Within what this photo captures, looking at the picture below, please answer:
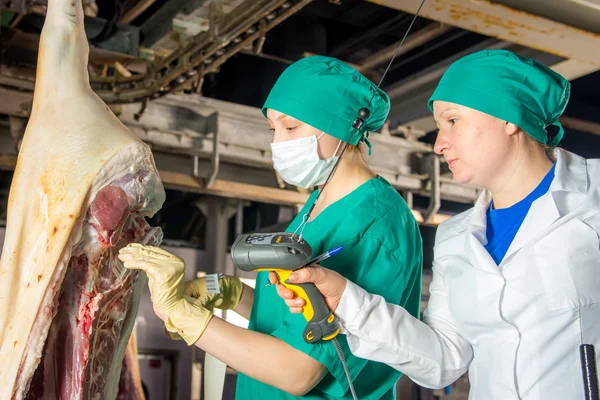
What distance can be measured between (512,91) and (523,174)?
167 mm

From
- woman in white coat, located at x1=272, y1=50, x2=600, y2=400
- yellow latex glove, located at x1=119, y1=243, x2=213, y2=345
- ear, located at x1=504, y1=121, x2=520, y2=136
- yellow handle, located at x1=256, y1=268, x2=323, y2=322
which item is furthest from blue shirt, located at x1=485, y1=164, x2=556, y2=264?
yellow latex glove, located at x1=119, y1=243, x2=213, y2=345

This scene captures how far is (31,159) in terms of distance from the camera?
57.1 inches

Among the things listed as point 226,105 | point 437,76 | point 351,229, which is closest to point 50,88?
point 351,229

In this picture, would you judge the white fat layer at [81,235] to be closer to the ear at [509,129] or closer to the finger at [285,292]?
the finger at [285,292]

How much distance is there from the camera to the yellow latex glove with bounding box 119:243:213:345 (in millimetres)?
1313

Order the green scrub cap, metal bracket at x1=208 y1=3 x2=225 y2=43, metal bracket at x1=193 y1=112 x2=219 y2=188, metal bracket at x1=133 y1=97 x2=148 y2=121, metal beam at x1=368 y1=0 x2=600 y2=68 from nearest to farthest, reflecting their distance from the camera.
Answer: the green scrub cap → metal beam at x1=368 y1=0 x2=600 y2=68 → metal bracket at x1=208 y1=3 x2=225 y2=43 → metal bracket at x1=133 y1=97 x2=148 y2=121 → metal bracket at x1=193 y1=112 x2=219 y2=188

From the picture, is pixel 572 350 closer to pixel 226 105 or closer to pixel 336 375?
pixel 336 375

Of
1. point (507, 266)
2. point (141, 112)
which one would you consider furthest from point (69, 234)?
point (141, 112)

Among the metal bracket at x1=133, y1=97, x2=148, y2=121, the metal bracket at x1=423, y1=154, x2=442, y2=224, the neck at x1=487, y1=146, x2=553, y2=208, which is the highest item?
the metal bracket at x1=133, y1=97, x2=148, y2=121

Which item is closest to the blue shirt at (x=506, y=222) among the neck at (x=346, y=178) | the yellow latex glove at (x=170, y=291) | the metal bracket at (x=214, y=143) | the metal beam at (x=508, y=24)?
the neck at (x=346, y=178)

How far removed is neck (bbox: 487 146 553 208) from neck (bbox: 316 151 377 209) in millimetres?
304

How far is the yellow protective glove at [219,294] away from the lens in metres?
1.65

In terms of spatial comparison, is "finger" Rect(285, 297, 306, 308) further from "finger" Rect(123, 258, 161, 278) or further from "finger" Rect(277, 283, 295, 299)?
"finger" Rect(123, 258, 161, 278)

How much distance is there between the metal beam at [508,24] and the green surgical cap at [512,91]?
135 centimetres
